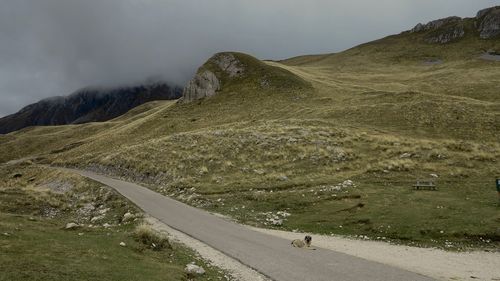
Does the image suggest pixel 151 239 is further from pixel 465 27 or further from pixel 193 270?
pixel 465 27

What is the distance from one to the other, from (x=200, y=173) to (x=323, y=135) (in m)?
17.3

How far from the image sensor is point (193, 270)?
661 inches

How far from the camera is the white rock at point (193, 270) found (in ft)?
54.3

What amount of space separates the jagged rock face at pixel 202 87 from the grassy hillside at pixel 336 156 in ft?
8.77

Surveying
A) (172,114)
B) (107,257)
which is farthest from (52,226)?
(172,114)

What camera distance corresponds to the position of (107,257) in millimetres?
16078

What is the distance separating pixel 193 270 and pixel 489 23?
595ft

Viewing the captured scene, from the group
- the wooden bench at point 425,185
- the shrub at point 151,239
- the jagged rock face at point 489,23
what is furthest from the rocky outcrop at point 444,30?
the shrub at point 151,239

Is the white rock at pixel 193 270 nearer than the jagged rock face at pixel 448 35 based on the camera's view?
Yes

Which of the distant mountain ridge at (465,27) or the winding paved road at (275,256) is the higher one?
the distant mountain ridge at (465,27)

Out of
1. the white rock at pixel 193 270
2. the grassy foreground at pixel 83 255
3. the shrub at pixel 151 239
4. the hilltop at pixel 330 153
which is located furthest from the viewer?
the hilltop at pixel 330 153

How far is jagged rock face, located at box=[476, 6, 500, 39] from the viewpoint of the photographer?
156m

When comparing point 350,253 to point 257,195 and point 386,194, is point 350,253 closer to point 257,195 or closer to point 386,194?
point 386,194

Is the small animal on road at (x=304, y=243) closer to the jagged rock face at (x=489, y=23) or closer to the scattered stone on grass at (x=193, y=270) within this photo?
the scattered stone on grass at (x=193, y=270)
